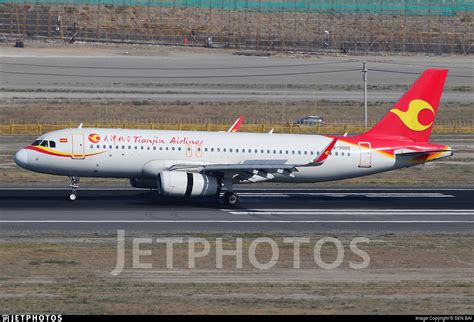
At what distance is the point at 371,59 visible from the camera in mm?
148750

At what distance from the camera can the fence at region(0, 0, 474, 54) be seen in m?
157

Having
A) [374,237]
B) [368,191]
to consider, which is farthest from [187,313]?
[368,191]

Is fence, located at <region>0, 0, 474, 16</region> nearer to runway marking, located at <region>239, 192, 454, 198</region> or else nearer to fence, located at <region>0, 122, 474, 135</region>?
A: fence, located at <region>0, 122, 474, 135</region>

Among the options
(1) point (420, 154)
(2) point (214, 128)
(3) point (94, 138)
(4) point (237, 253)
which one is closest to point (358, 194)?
(1) point (420, 154)

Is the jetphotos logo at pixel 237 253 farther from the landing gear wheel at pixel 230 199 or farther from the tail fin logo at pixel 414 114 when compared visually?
the tail fin logo at pixel 414 114

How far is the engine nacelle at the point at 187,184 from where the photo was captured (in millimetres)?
47344

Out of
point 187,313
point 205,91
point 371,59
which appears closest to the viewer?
point 187,313

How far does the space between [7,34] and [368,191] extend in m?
110

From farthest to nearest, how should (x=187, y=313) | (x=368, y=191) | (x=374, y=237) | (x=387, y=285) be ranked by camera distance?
(x=368, y=191) → (x=374, y=237) → (x=387, y=285) → (x=187, y=313)

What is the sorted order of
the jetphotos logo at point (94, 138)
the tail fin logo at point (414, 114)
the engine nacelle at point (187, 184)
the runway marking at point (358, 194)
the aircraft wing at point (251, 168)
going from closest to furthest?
the engine nacelle at point (187, 184)
the aircraft wing at point (251, 168)
the jetphotos logo at point (94, 138)
the tail fin logo at point (414, 114)
the runway marking at point (358, 194)

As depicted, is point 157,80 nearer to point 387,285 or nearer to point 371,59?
point 371,59

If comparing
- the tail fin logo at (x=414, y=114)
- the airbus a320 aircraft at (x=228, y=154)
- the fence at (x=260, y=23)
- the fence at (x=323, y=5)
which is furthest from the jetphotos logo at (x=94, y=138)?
the fence at (x=323, y=5)

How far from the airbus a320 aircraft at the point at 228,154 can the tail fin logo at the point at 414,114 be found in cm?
5

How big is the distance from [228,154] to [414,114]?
10.6 m
